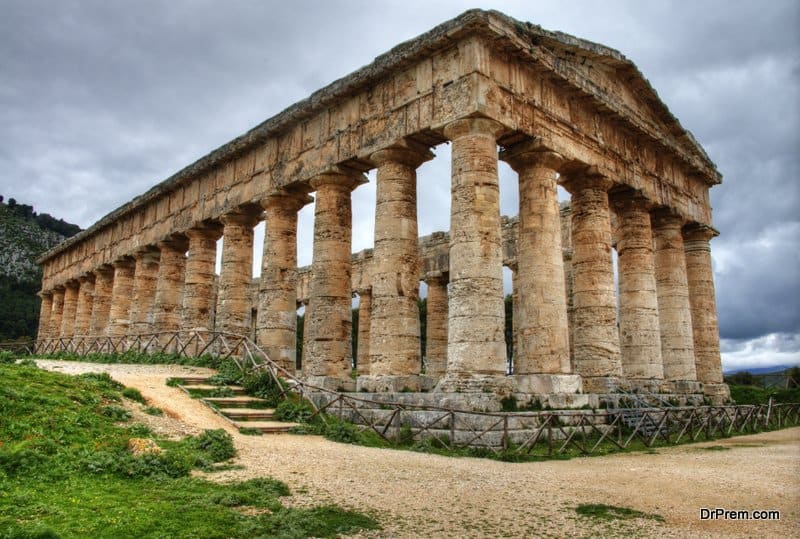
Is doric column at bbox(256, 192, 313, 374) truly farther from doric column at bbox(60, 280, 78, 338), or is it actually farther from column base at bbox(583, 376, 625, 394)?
doric column at bbox(60, 280, 78, 338)

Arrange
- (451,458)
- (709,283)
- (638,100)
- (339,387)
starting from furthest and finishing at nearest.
→ (709,283)
(638,100)
(339,387)
(451,458)

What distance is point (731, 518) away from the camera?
7.69 metres

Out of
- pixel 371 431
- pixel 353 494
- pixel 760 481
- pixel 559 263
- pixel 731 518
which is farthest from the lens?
pixel 559 263

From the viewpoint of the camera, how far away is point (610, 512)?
7832 millimetres

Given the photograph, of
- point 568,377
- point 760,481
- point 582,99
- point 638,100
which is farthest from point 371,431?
point 638,100

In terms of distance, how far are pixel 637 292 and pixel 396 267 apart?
895 centimetres

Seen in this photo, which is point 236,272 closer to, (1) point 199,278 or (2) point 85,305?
(1) point 199,278

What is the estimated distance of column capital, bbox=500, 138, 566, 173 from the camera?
17344 mm

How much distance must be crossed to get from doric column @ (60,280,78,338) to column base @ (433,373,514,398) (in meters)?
33.7

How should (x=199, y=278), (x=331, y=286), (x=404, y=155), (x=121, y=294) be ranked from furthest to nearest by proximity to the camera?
(x=121, y=294) < (x=199, y=278) < (x=331, y=286) < (x=404, y=155)

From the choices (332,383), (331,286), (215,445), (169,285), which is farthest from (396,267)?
(169,285)

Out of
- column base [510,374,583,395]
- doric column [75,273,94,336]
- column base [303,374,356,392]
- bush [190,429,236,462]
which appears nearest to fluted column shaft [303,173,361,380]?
column base [303,374,356,392]

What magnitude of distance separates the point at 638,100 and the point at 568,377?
39.2 ft

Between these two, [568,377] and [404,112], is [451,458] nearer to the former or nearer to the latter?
[568,377]
